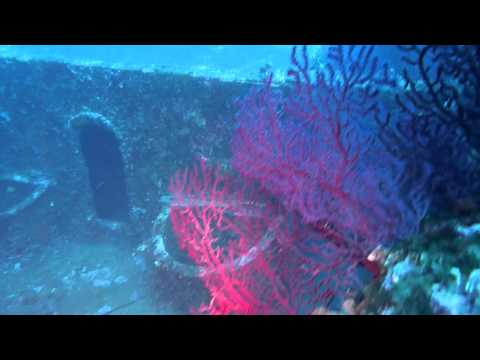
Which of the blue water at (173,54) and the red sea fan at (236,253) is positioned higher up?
the blue water at (173,54)

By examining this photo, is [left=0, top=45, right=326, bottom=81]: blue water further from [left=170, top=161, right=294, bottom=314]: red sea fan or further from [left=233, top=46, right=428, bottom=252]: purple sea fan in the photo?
[left=233, top=46, right=428, bottom=252]: purple sea fan

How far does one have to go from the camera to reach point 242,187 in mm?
5594

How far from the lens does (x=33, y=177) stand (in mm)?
9203

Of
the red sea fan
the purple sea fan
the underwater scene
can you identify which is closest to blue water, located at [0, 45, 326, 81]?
the underwater scene

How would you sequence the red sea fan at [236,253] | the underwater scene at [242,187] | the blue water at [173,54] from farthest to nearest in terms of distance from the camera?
the blue water at [173,54]
the red sea fan at [236,253]
the underwater scene at [242,187]

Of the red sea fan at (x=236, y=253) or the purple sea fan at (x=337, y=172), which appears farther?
the red sea fan at (x=236, y=253)

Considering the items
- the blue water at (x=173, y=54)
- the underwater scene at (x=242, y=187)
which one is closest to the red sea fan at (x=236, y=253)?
the underwater scene at (x=242, y=187)

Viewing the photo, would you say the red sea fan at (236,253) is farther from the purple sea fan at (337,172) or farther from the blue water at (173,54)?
the blue water at (173,54)

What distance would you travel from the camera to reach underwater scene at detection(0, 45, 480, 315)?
8.71 ft

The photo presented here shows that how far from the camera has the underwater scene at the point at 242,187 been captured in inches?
104

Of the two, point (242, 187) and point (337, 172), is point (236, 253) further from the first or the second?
point (337, 172)

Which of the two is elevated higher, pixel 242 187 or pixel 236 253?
pixel 242 187

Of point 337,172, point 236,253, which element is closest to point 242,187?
point 236,253
